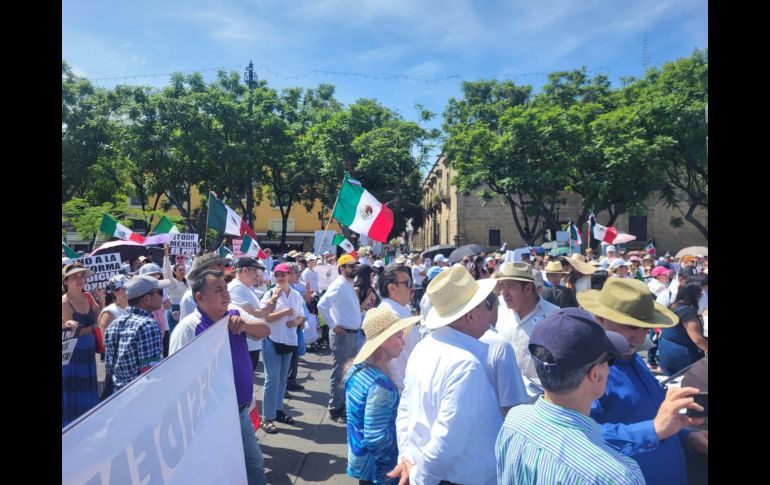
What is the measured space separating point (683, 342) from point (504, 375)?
3.13 meters

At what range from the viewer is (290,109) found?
34.0 m

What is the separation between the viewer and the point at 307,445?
5562mm

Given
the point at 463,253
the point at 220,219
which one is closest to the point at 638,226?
the point at 463,253

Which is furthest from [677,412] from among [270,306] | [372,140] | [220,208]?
[372,140]

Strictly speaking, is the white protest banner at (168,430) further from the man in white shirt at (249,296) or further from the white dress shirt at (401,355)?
the man in white shirt at (249,296)

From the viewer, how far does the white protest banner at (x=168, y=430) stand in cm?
142

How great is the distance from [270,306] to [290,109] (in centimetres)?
3019

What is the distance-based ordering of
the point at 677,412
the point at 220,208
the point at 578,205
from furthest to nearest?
the point at 578,205 → the point at 220,208 → the point at 677,412

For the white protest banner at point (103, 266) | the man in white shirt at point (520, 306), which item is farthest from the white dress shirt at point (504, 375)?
the white protest banner at point (103, 266)

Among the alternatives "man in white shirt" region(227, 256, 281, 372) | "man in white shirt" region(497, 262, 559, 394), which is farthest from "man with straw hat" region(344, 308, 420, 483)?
"man in white shirt" region(227, 256, 281, 372)

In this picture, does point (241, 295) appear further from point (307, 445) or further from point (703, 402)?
point (703, 402)
